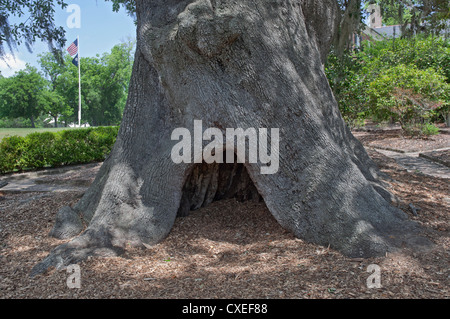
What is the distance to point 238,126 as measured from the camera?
402 cm

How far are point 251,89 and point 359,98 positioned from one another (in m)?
12.1

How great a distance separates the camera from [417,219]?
4449 millimetres

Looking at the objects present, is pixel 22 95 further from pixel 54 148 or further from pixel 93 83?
pixel 54 148

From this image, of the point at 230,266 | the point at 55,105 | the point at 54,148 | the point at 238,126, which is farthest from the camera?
the point at 55,105

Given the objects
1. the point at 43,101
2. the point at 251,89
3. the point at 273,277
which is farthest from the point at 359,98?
the point at 43,101

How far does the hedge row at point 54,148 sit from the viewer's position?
10.1 metres

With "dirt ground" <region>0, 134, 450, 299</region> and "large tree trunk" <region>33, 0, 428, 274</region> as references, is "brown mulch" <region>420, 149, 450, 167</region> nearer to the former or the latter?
"dirt ground" <region>0, 134, 450, 299</region>

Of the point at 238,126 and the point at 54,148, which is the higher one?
the point at 238,126

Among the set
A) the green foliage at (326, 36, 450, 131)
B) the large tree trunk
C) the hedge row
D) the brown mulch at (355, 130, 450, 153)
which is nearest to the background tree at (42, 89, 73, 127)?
the hedge row

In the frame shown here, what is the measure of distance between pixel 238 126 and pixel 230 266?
4.92 ft

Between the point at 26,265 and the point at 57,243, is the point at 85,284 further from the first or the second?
the point at 57,243

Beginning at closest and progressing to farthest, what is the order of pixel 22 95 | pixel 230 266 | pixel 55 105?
1. pixel 230 266
2. pixel 22 95
3. pixel 55 105

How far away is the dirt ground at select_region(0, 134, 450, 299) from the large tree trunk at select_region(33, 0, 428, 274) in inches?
8.2

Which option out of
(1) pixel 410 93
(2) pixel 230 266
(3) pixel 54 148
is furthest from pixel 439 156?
(3) pixel 54 148
